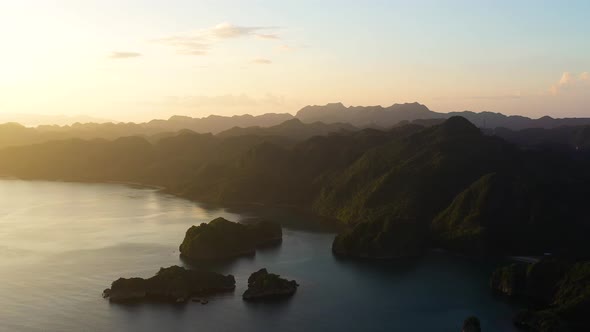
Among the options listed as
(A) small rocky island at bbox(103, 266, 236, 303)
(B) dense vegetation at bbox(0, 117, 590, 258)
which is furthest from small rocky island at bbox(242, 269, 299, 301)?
(B) dense vegetation at bbox(0, 117, 590, 258)

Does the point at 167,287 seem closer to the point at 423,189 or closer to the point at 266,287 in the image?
the point at 266,287

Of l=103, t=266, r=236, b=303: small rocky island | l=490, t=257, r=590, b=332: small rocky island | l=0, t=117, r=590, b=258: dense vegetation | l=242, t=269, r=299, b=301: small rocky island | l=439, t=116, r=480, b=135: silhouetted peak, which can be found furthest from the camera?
l=439, t=116, r=480, b=135: silhouetted peak

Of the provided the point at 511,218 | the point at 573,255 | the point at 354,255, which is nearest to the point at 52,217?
the point at 354,255

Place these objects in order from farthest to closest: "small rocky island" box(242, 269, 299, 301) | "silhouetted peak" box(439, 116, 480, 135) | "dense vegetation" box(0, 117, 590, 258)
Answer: "silhouetted peak" box(439, 116, 480, 135)
"dense vegetation" box(0, 117, 590, 258)
"small rocky island" box(242, 269, 299, 301)

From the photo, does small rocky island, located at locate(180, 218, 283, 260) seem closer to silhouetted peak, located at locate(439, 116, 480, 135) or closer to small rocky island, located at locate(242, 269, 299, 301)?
small rocky island, located at locate(242, 269, 299, 301)

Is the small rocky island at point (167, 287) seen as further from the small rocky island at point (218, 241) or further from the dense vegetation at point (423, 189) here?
the dense vegetation at point (423, 189)

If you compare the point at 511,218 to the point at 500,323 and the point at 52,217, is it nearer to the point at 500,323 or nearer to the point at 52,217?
the point at 500,323
